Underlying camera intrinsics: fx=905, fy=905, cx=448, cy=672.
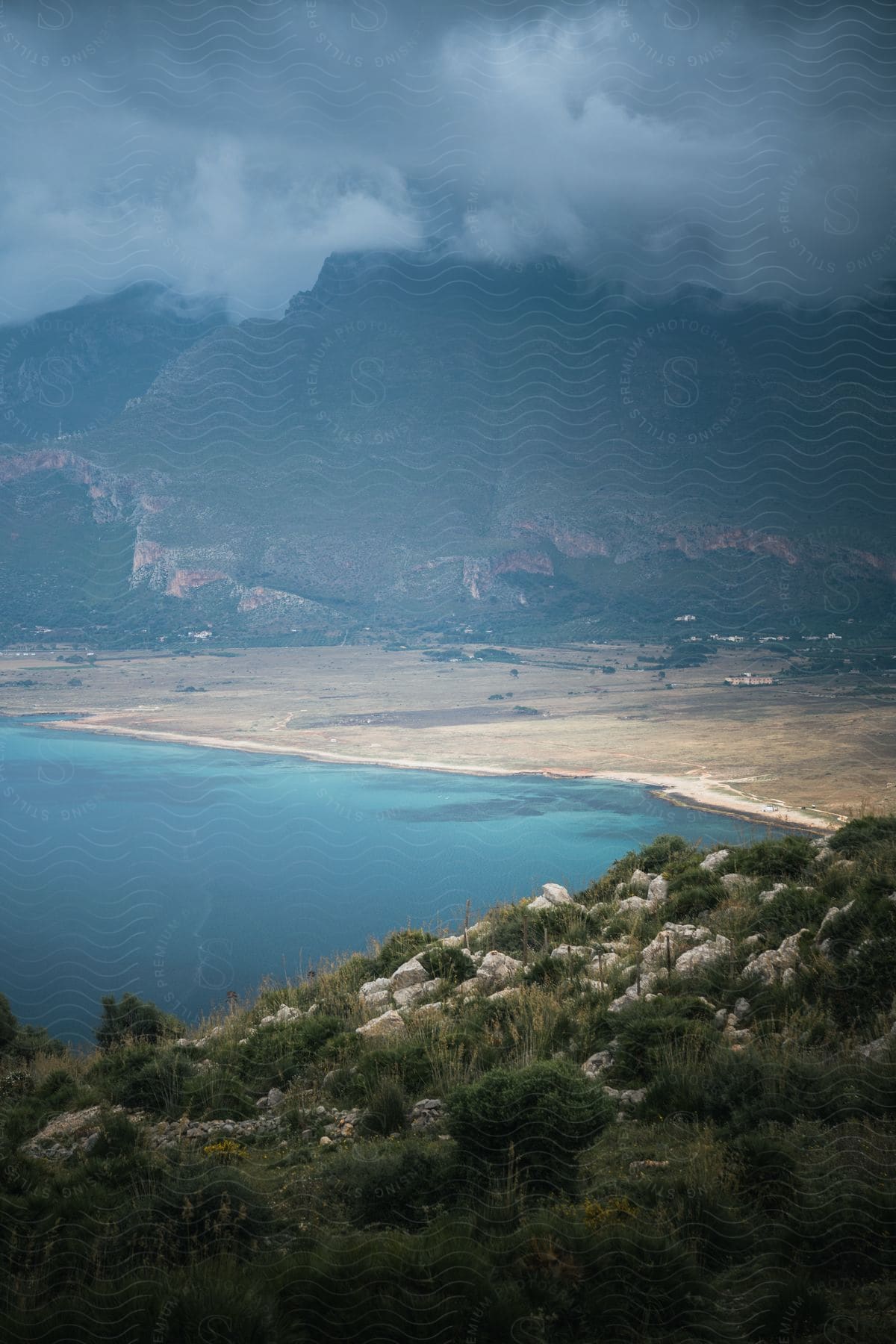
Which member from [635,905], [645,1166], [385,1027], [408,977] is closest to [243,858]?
[408,977]

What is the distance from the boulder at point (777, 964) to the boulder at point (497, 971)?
7.14ft

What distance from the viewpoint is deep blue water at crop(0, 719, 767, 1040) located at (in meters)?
19.3

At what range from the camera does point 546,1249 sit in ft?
12.2

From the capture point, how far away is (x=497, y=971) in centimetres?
822

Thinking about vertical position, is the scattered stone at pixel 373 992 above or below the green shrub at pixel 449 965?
below

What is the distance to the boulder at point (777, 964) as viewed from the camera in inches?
255

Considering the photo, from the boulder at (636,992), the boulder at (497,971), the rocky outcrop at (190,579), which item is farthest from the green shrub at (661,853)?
the rocky outcrop at (190,579)


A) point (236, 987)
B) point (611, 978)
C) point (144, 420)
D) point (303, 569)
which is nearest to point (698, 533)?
point (303, 569)

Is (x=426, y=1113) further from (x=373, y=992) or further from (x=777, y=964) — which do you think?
(x=373, y=992)

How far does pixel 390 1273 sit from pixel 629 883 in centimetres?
767

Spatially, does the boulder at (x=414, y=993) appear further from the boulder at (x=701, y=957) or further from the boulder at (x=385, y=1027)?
the boulder at (x=701, y=957)

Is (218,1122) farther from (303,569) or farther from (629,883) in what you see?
(303,569)

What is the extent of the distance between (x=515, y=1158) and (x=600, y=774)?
1254 inches

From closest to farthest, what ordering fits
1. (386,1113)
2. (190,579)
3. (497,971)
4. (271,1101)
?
(386,1113)
(271,1101)
(497,971)
(190,579)
